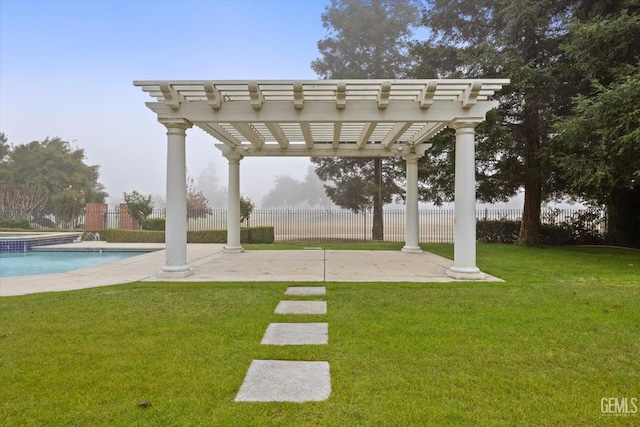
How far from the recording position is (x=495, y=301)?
4.82 metres

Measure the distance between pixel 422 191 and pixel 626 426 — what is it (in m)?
12.4

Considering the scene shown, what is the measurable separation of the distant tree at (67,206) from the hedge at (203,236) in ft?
25.6

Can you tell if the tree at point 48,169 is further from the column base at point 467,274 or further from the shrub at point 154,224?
the column base at point 467,274

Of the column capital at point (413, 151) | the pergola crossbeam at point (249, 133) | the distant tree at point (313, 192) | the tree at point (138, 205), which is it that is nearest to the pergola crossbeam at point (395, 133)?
the column capital at point (413, 151)

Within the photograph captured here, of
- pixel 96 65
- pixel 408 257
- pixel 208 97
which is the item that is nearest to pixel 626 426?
pixel 208 97

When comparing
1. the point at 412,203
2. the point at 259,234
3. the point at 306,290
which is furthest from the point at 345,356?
the point at 259,234

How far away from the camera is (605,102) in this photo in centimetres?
788

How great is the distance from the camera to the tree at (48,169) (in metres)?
29.3

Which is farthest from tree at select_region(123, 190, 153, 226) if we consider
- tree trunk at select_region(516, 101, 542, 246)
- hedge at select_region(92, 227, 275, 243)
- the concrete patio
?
tree trunk at select_region(516, 101, 542, 246)

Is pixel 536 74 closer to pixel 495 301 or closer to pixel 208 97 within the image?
pixel 495 301

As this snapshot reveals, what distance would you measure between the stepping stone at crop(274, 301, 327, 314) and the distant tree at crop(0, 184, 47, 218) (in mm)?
29182

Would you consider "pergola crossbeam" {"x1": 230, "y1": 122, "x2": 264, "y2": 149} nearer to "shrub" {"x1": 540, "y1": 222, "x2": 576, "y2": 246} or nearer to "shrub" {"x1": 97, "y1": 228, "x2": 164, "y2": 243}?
"shrub" {"x1": 97, "y1": 228, "x2": 164, "y2": 243}

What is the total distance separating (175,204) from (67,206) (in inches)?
802

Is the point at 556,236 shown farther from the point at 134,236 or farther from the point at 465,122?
the point at 134,236
